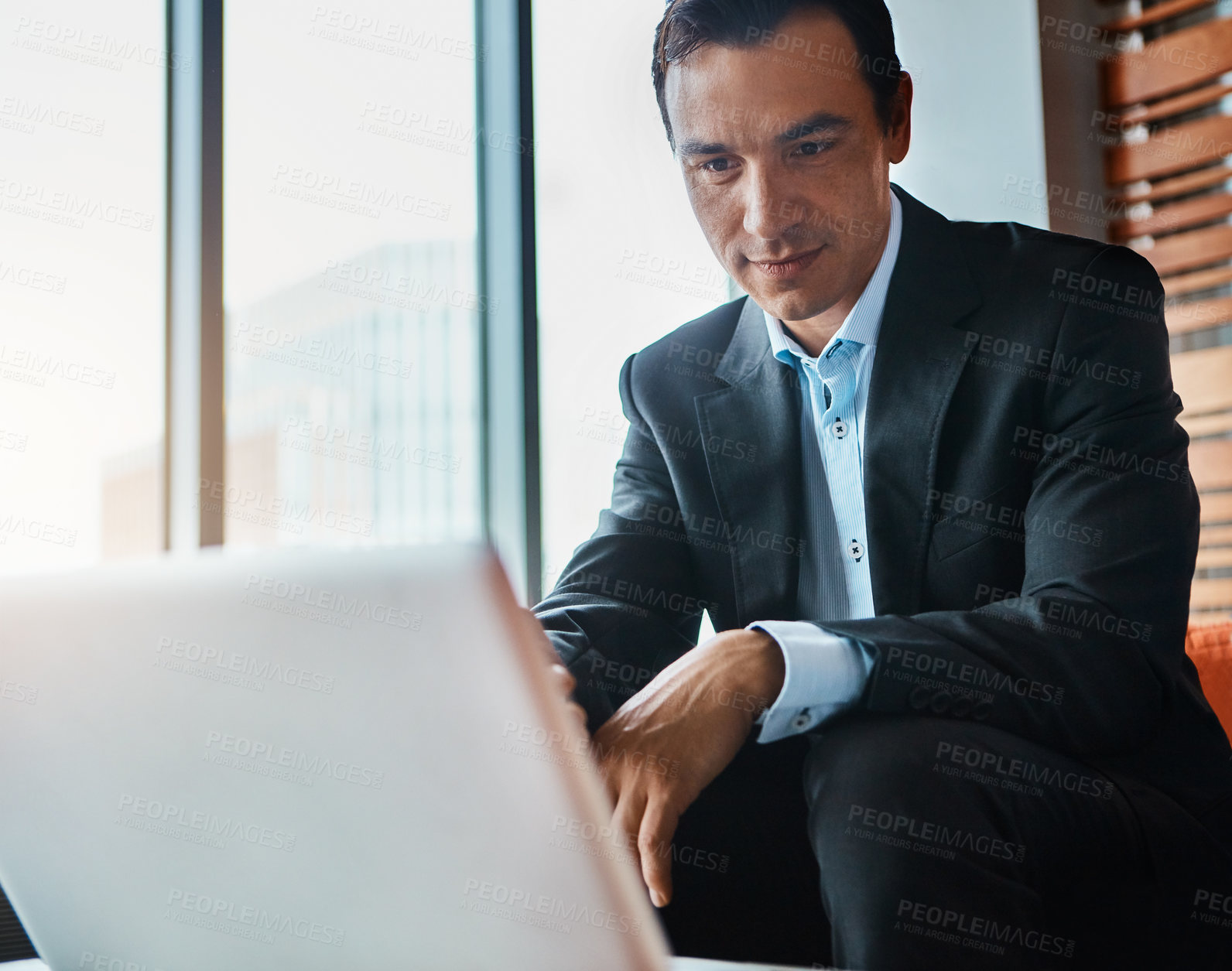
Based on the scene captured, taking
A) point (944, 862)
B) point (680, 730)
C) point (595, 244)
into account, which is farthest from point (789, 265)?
point (595, 244)

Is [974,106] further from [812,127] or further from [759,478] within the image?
[759,478]

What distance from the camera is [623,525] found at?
4.76 feet

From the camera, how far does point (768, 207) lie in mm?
1360

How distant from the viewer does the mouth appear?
4.56 ft

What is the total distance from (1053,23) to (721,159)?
2009mm

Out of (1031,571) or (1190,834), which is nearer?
(1190,834)

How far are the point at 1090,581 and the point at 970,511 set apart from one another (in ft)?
0.70

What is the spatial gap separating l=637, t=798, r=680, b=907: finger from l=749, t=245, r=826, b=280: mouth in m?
0.77

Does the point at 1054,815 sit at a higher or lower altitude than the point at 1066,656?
lower

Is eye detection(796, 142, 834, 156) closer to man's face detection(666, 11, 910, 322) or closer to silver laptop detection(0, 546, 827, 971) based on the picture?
man's face detection(666, 11, 910, 322)

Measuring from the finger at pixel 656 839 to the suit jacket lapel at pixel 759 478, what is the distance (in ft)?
1.77

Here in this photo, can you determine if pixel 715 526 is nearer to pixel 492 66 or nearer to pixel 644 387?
pixel 644 387

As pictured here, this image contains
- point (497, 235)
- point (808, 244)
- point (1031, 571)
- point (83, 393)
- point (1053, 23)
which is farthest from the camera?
point (497, 235)

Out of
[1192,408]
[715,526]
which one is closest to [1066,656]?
[715,526]
